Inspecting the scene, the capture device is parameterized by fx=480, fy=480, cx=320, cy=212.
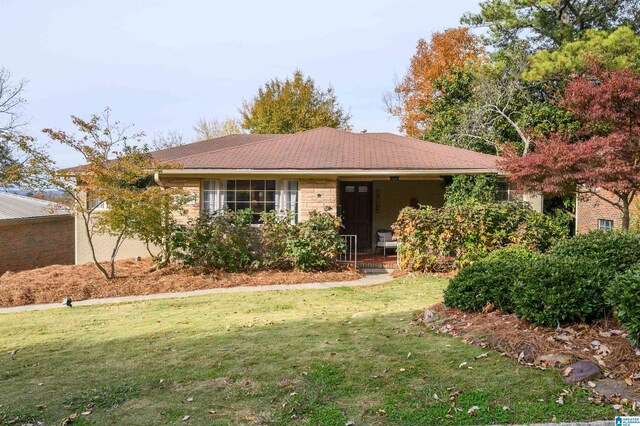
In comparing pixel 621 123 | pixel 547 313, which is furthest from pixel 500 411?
pixel 621 123

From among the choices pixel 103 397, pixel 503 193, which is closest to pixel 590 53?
pixel 503 193

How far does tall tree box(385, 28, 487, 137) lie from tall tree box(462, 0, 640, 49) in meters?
2.69

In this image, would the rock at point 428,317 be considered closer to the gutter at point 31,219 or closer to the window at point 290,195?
the window at point 290,195

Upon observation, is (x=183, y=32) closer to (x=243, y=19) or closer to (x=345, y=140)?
(x=243, y=19)

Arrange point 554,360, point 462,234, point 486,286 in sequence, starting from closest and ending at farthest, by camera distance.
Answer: point 554,360 → point 486,286 → point 462,234

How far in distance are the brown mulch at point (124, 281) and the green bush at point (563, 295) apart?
20.4 feet

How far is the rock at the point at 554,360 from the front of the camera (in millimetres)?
4411

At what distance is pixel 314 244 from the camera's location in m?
11.9

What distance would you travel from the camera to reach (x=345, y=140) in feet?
52.4

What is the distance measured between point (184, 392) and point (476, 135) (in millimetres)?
20782

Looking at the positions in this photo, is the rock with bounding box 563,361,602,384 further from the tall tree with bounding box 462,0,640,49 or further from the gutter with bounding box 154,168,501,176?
the tall tree with bounding box 462,0,640,49

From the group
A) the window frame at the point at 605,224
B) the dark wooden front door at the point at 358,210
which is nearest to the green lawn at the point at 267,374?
the dark wooden front door at the point at 358,210

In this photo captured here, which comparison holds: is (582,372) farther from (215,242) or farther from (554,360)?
(215,242)

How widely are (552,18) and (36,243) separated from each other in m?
26.6
